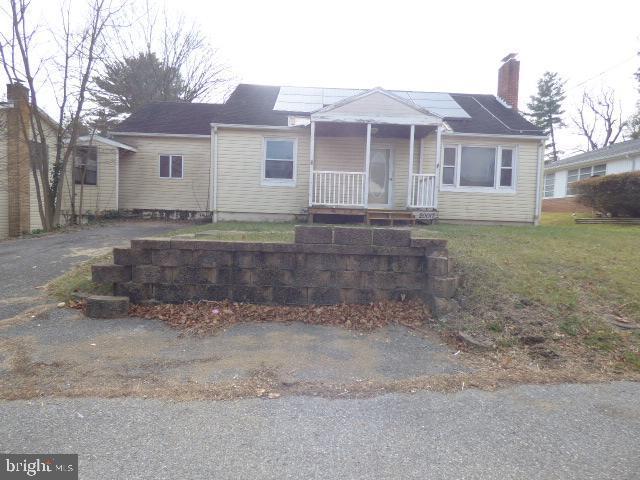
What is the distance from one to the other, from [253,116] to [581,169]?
2094cm

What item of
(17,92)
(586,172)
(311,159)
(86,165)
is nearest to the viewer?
(311,159)

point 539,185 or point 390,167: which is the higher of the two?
point 390,167

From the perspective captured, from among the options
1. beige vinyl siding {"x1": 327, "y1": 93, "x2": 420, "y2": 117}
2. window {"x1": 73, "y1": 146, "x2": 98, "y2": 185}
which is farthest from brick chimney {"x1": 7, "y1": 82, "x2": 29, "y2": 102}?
beige vinyl siding {"x1": 327, "y1": 93, "x2": 420, "y2": 117}

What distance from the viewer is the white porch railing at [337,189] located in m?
13.2

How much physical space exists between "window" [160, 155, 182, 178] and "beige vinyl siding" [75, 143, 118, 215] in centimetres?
172

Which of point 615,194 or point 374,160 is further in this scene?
A: point 615,194

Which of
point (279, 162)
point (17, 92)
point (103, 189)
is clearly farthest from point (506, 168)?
point (17, 92)

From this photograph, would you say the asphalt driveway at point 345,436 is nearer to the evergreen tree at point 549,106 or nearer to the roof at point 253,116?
the roof at point 253,116

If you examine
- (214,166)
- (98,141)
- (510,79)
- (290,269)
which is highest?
(510,79)

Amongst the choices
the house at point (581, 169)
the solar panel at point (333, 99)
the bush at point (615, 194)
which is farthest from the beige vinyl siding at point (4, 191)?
the house at point (581, 169)

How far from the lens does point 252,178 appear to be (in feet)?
45.8

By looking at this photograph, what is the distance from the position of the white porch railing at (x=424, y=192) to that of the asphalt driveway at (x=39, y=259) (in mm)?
7910

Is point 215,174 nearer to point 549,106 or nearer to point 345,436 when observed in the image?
point 345,436

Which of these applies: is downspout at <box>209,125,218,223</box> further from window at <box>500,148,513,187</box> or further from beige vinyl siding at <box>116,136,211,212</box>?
window at <box>500,148,513,187</box>
